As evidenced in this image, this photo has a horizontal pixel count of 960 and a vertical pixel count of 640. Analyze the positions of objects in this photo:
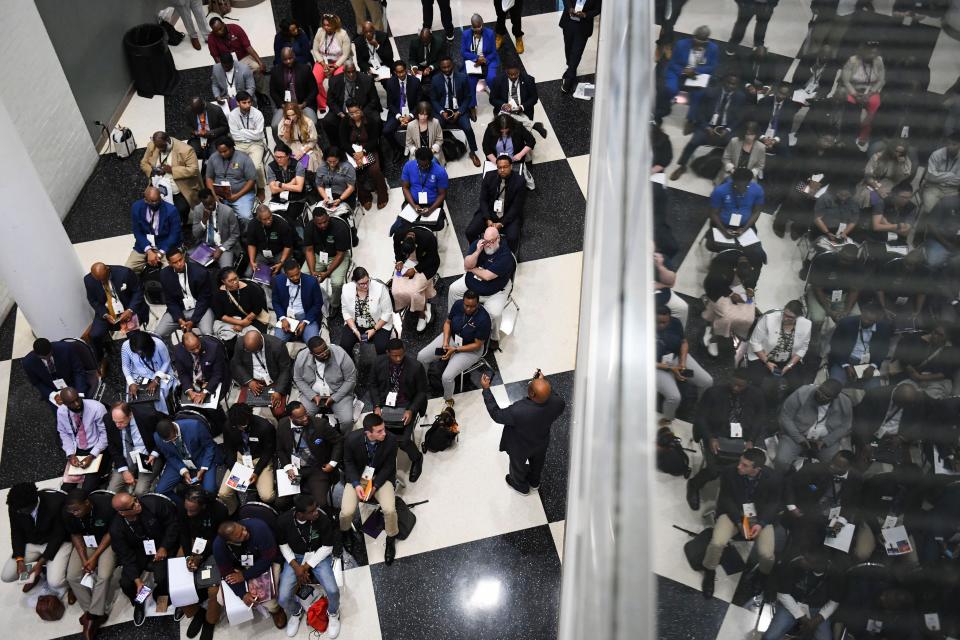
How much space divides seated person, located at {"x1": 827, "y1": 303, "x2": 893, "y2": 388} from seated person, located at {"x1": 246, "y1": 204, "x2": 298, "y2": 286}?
7103 mm

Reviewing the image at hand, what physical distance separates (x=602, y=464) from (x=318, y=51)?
33.6 feet

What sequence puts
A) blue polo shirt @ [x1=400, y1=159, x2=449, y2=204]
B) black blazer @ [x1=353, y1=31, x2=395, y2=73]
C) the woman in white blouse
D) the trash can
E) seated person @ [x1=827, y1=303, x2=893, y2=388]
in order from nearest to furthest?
seated person @ [x1=827, y1=303, x2=893, y2=388]
the woman in white blouse
blue polo shirt @ [x1=400, y1=159, x2=449, y2=204]
black blazer @ [x1=353, y1=31, x2=395, y2=73]
the trash can

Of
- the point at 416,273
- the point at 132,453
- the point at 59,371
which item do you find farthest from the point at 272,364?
the point at 59,371

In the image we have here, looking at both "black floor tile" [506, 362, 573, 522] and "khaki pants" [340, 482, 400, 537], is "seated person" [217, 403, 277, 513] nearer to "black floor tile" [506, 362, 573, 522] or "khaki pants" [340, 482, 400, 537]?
"khaki pants" [340, 482, 400, 537]

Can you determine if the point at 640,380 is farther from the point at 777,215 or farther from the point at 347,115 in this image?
the point at 347,115

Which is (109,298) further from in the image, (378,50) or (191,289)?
(378,50)

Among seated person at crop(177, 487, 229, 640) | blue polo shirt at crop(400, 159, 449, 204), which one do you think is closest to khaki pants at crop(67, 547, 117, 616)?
seated person at crop(177, 487, 229, 640)

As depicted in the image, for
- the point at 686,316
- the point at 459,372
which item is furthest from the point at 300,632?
the point at 686,316

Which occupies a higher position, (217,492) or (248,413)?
(248,413)

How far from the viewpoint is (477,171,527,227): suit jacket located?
8180 millimetres

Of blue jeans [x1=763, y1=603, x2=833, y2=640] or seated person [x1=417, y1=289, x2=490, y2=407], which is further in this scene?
seated person [x1=417, y1=289, x2=490, y2=407]

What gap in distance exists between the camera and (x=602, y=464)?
83cm

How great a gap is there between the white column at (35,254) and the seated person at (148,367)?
86cm

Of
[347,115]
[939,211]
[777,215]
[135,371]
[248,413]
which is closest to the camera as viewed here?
[777,215]
